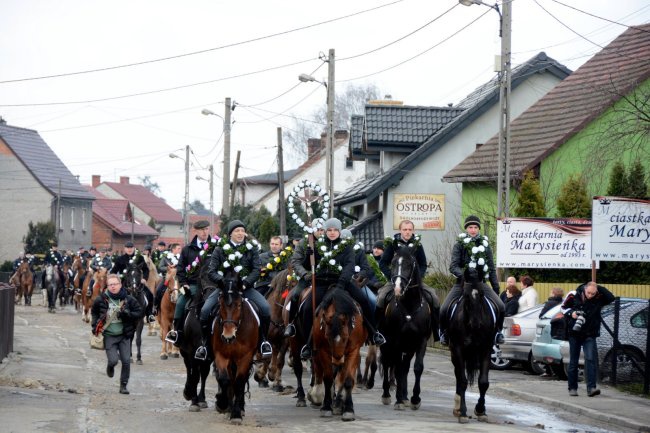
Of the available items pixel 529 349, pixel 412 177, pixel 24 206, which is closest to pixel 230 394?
pixel 529 349

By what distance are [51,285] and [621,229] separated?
110ft

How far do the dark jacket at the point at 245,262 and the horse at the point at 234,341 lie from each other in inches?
8.2

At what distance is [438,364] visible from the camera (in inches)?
1030

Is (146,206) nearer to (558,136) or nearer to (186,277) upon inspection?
(558,136)

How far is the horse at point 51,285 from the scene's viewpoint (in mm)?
48625

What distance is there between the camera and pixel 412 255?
1614 centimetres

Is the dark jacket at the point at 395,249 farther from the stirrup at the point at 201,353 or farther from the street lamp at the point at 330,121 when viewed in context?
the street lamp at the point at 330,121

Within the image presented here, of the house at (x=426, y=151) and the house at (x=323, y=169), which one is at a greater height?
the house at (x=323, y=169)

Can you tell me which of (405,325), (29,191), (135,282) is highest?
(29,191)

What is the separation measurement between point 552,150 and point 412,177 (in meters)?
8.40

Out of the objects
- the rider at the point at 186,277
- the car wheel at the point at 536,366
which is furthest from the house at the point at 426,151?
the rider at the point at 186,277

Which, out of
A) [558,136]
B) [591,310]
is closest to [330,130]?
[558,136]

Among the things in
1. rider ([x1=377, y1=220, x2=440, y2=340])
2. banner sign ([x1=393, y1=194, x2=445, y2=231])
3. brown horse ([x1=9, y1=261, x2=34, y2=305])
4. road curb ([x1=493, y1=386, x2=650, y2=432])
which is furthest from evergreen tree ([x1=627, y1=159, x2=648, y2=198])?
brown horse ([x1=9, y1=261, x2=34, y2=305])

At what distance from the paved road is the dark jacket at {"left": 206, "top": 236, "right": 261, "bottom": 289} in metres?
1.80
